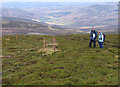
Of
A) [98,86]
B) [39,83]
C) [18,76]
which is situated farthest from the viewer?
[18,76]

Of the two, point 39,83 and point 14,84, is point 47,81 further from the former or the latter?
point 14,84

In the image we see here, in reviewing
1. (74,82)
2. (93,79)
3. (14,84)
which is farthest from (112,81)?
(14,84)

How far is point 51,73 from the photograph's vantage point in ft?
50.6

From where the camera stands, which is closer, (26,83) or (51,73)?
(26,83)

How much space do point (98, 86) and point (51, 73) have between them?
5.19 m

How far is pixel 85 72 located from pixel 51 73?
10.3ft

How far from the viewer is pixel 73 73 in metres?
15.2

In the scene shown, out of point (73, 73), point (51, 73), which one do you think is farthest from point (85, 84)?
point (51, 73)

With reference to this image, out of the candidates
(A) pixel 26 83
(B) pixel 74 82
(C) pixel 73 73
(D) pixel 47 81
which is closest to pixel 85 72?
(C) pixel 73 73

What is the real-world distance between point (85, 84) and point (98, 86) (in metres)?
0.94

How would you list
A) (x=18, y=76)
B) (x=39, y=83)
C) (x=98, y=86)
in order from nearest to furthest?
(x=98, y=86)
(x=39, y=83)
(x=18, y=76)

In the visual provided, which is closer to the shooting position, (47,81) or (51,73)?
(47,81)

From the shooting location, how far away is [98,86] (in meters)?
11.5

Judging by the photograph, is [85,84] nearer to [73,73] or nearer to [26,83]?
[73,73]
